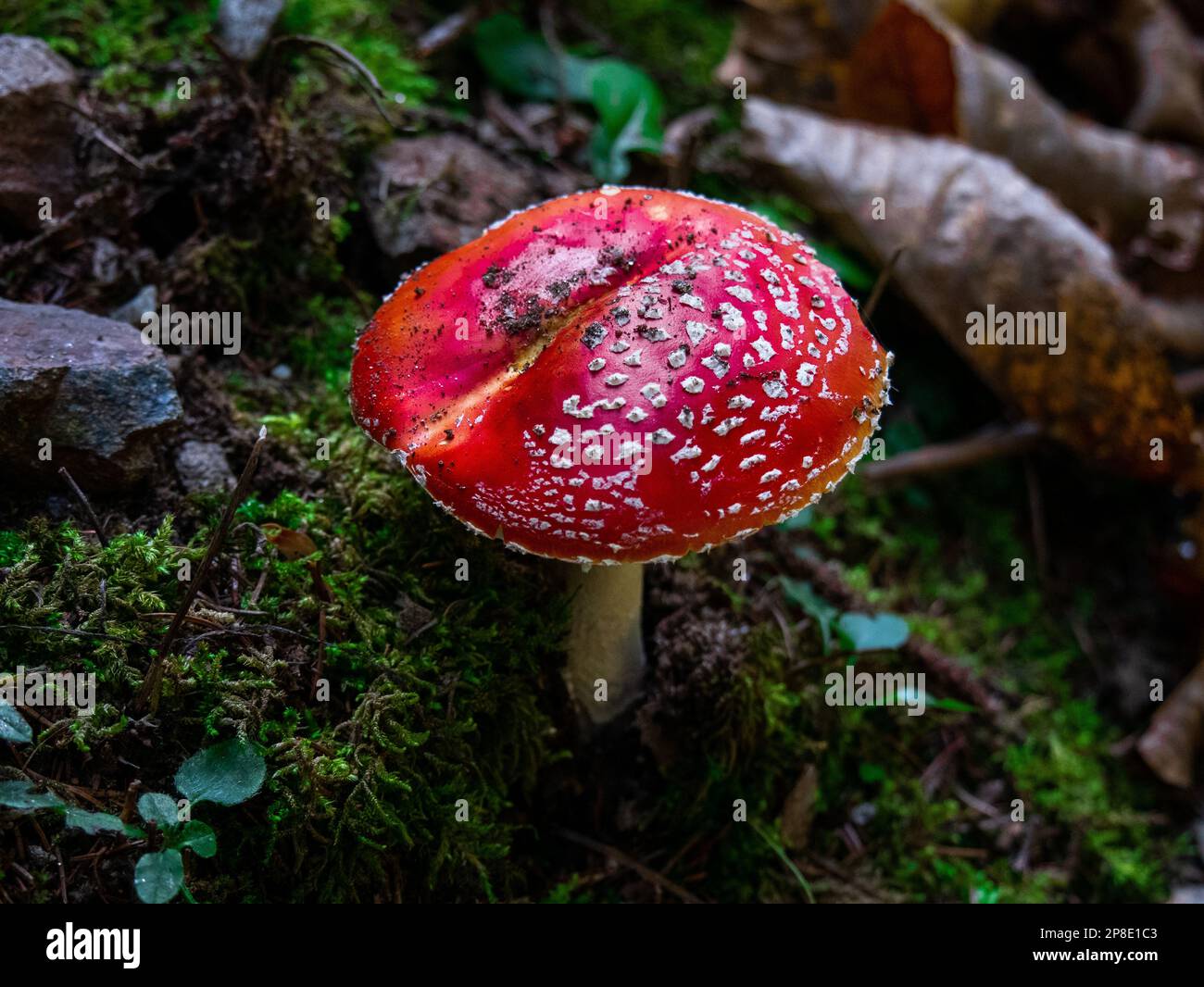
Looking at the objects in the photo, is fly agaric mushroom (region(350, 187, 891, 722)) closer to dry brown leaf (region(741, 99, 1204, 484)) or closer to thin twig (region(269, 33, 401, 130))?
thin twig (region(269, 33, 401, 130))

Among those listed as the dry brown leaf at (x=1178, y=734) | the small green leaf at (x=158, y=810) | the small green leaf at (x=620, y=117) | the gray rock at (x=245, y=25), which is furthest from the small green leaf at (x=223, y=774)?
the dry brown leaf at (x=1178, y=734)

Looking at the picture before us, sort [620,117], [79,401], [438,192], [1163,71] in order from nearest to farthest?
[79,401] < [438,192] < [620,117] < [1163,71]

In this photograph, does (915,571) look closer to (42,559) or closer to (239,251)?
(239,251)

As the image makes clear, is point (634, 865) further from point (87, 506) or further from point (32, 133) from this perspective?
point (32, 133)

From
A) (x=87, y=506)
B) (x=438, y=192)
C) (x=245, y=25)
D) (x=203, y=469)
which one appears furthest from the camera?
(x=438, y=192)

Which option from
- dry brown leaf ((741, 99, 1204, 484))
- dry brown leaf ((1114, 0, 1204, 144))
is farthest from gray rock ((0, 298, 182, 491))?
Answer: dry brown leaf ((1114, 0, 1204, 144))

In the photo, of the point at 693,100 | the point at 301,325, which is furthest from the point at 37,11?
the point at 693,100

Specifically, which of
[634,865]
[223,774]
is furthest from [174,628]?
[634,865]
